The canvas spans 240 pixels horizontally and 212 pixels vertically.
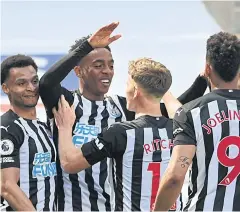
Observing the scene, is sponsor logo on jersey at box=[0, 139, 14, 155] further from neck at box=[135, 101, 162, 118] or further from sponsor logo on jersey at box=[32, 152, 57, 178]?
neck at box=[135, 101, 162, 118]

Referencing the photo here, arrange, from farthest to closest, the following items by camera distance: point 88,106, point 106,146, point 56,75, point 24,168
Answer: point 88,106 < point 56,75 < point 24,168 < point 106,146

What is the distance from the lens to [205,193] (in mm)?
2828

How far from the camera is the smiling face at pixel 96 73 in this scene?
366 cm

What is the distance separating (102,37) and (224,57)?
34.3 inches

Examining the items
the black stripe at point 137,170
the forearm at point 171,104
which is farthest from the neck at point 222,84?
the forearm at point 171,104

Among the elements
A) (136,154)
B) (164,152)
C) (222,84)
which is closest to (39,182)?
(136,154)

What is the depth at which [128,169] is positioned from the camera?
3105 mm

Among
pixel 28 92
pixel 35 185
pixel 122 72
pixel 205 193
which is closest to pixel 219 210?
pixel 205 193

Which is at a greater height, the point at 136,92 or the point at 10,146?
the point at 136,92

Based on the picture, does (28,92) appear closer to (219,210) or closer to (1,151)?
(1,151)

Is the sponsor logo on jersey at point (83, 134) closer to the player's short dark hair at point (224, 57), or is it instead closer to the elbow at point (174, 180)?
the elbow at point (174, 180)

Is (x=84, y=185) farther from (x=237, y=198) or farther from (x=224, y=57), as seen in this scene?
(x=224, y=57)

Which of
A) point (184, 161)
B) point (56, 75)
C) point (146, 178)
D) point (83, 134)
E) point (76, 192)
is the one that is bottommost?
point (76, 192)

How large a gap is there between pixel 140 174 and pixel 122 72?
15.9ft
